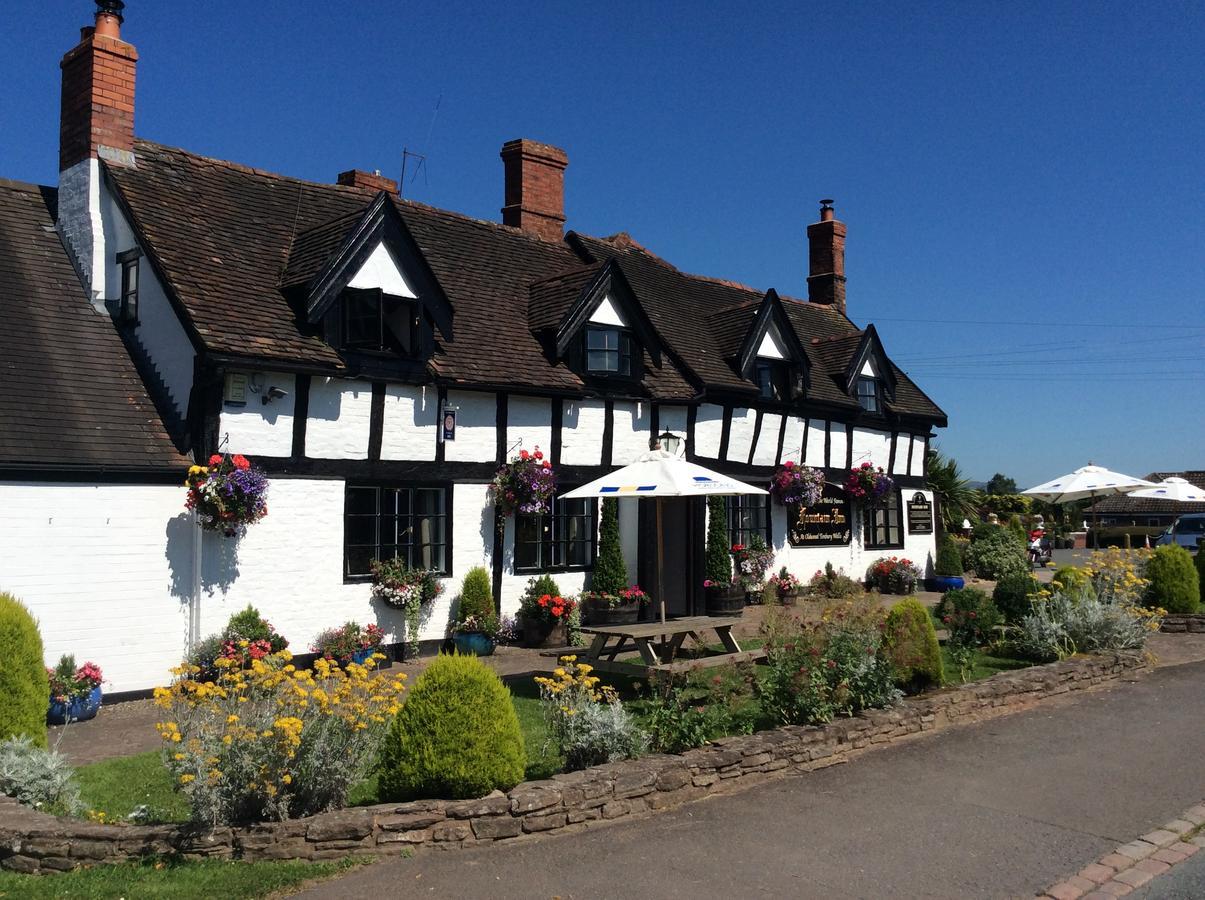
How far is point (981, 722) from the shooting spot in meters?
9.83

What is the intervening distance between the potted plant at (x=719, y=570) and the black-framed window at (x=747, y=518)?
99cm

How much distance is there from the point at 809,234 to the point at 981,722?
1769 cm

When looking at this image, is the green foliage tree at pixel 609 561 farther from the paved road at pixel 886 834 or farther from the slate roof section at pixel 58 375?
the paved road at pixel 886 834

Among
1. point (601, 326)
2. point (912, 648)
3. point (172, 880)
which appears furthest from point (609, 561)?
point (172, 880)

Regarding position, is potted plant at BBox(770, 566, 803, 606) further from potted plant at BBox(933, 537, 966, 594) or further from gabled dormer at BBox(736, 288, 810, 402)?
potted plant at BBox(933, 537, 966, 594)

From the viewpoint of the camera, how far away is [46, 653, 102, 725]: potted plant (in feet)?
31.5

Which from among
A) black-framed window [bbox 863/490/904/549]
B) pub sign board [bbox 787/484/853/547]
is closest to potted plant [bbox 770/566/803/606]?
pub sign board [bbox 787/484/853/547]

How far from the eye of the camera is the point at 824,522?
803 inches

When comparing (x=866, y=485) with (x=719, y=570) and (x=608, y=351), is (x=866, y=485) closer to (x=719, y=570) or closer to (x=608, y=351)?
(x=719, y=570)

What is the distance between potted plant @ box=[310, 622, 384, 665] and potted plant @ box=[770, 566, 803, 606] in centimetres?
879

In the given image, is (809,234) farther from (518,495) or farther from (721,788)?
(721,788)

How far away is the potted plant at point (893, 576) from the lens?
2094cm

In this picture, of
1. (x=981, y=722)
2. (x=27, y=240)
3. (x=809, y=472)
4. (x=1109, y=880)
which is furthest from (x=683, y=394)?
(x=1109, y=880)

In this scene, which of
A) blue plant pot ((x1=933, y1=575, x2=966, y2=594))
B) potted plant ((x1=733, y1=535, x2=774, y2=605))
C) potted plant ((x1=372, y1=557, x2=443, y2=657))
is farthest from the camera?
blue plant pot ((x1=933, y1=575, x2=966, y2=594))
